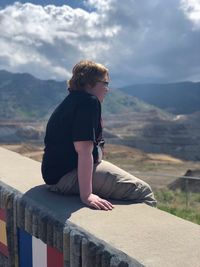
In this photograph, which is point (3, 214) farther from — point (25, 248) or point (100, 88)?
point (100, 88)

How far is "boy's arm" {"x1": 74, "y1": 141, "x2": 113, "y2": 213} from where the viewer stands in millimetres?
2746

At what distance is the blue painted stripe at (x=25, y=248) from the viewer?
9.75 ft

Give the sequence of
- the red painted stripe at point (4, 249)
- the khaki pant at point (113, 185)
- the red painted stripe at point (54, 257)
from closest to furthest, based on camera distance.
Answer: the red painted stripe at point (54, 257), the khaki pant at point (113, 185), the red painted stripe at point (4, 249)

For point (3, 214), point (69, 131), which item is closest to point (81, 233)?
point (69, 131)

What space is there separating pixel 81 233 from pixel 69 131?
2.67ft

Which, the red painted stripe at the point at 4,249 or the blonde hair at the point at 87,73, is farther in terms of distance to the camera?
the red painted stripe at the point at 4,249

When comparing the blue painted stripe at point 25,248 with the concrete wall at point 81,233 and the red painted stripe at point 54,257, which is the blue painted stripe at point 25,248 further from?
the red painted stripe at point 54,257

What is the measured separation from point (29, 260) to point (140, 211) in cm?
81

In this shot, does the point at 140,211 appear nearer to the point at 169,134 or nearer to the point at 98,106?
the point at 98,106

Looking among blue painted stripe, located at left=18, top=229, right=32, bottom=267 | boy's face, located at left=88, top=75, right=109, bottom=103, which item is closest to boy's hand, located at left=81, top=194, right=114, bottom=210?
blue painted stripe, located at left=18, top=229, right=32, bottom=267

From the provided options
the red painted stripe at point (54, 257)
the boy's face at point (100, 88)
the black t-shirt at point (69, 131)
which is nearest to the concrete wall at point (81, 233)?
the red painted stripe at point (54, 257)

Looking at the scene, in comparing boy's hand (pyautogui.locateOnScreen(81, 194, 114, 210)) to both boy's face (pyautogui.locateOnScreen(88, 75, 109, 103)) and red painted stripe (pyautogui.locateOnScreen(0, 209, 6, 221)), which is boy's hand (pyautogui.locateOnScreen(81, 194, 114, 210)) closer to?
boy's face (pyautogui.locateOnScreen(88, 75, 109, 103))

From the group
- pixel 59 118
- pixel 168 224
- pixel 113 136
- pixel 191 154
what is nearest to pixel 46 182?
pixel 59 118

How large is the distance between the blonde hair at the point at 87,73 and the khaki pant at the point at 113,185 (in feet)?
1.76
